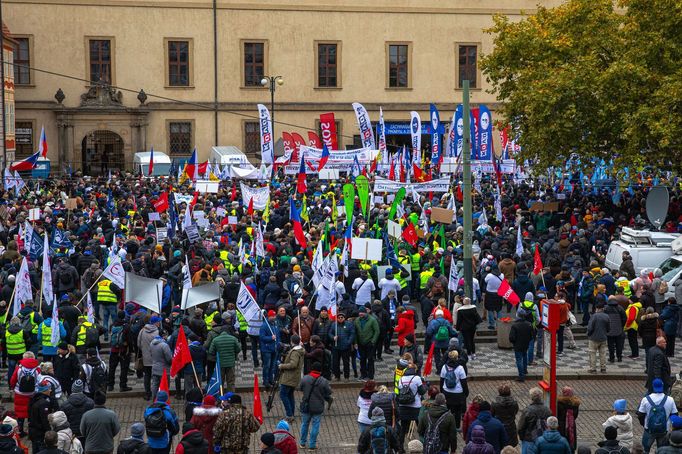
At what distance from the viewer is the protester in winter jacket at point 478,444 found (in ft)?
40.6

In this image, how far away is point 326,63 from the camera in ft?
184

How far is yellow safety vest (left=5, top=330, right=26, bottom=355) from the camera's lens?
17.9 meters

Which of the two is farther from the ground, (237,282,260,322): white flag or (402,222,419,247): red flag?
(402,222,419,247): red flag

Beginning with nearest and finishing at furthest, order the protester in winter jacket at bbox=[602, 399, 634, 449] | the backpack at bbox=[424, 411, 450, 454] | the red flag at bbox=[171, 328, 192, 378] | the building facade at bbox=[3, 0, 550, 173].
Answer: the protester in winter jacket at bbox=[602, 399, 634, 449] < the backpack at bbox=[424, 411, 450, 454] < the red flag at bbox=[171, 328, 192, 378] < the building facade at bbox=[3, 0, 550, 173]

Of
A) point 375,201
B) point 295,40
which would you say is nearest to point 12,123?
point 295,40

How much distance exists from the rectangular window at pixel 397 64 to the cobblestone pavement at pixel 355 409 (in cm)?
3854

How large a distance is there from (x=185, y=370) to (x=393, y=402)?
13.6 feet

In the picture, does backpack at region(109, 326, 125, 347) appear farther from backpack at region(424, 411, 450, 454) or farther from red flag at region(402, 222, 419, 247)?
red flag at region(402, 222, 419, 247)

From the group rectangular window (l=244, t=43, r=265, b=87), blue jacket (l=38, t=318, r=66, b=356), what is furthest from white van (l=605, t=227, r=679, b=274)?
rectangular window (l=244, t=43, r=265, b=87)

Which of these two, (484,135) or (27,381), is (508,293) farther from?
(484,135)

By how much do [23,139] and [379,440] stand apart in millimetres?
42815

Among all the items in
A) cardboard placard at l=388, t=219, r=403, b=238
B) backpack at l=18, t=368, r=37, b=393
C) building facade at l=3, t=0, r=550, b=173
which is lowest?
backpack at l=18, t=368, r=37, b=393

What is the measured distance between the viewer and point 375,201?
3419cm

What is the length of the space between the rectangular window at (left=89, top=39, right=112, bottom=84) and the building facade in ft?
0.15
